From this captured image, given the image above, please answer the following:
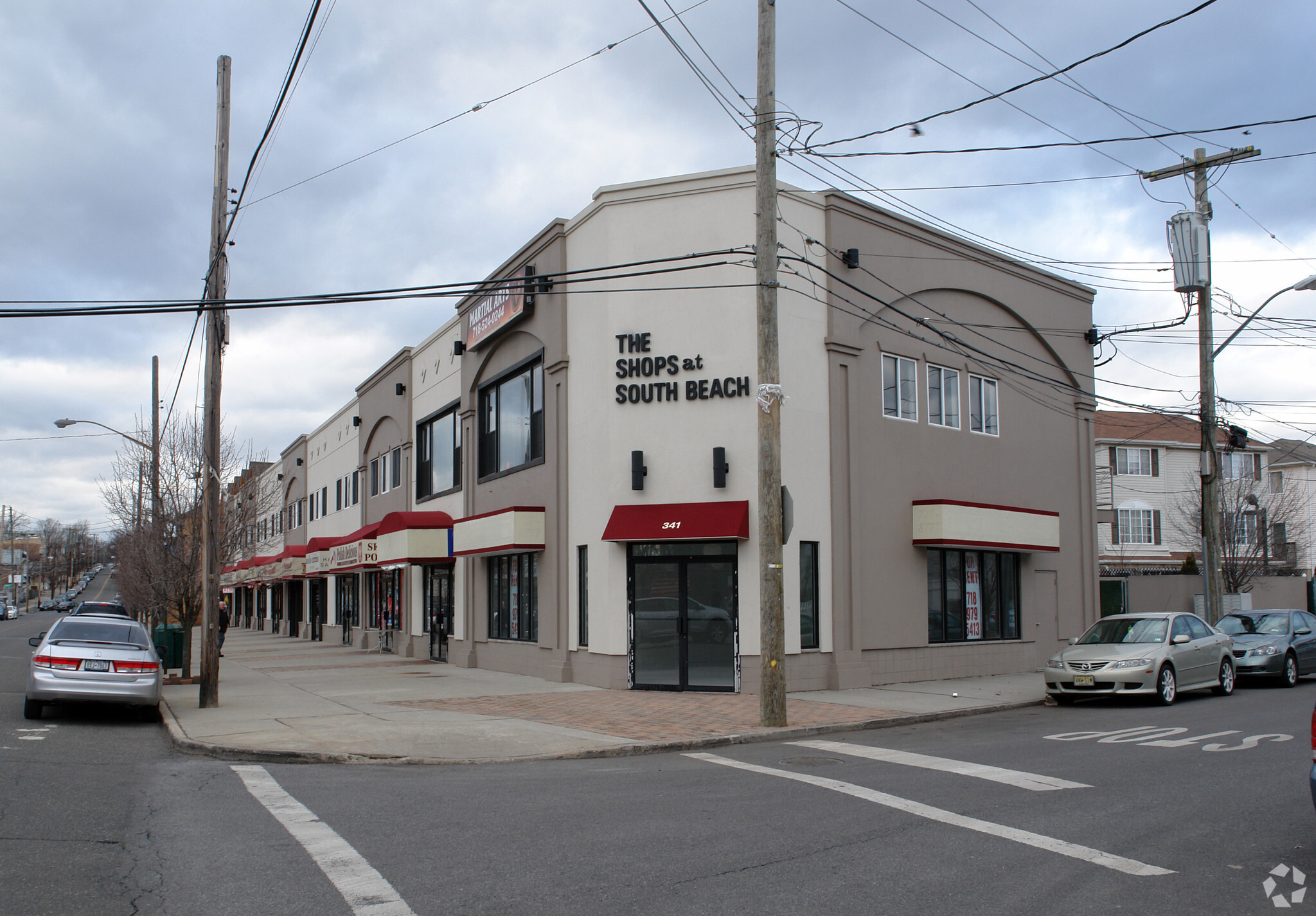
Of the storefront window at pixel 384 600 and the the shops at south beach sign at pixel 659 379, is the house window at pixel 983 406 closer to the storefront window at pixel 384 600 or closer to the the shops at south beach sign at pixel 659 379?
the the shops at south beach sign at pixel 659 379

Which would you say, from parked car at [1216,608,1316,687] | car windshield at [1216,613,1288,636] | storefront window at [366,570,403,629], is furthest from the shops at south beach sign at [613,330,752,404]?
storefront window at [366,570,403,629]

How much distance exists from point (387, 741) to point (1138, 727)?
371 inches

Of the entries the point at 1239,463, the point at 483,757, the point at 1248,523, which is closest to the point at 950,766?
the point at 483,757

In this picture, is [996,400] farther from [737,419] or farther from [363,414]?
[363,414]

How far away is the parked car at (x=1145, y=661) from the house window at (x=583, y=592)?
7848mm

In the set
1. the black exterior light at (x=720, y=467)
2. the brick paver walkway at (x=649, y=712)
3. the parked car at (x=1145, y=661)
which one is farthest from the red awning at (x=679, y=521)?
the parked car at (x=1145, y=661)

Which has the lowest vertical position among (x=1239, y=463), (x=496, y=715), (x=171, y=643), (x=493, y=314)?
(x=496, y=715)

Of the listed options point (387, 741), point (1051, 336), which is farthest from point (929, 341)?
point (387, 741)

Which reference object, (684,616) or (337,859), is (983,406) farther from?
(337,859)

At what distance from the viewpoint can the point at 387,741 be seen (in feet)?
39.8

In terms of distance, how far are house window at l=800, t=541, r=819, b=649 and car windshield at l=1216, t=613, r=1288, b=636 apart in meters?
8.03

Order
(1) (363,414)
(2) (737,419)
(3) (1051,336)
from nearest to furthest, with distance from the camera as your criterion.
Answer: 1. (2) (737,419)
2. (3) (1051,336)
3. (1) (363,414)

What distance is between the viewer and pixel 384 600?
106 feet

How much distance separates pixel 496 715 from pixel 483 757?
11.5 ft
